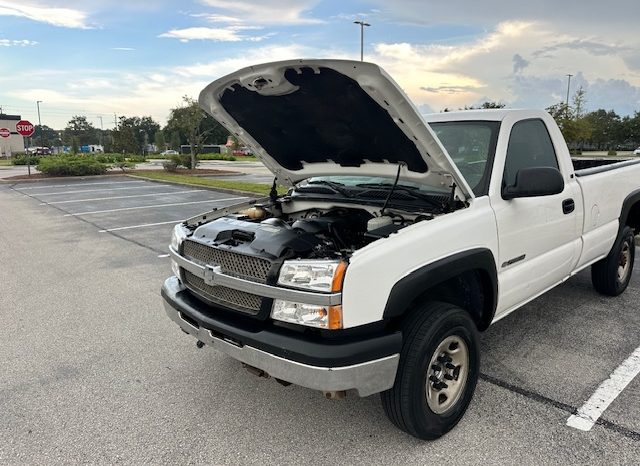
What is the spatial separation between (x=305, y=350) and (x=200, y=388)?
141 centimetres

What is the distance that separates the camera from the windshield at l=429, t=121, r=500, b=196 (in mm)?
3280

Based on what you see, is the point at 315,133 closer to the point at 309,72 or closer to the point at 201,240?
the point at 309,72

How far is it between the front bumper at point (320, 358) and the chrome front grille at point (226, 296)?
0.12m

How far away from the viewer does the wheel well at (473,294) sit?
10.0 ft

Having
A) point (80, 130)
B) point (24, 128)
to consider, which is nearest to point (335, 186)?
point (24, 128)

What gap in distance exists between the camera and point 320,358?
7.51ft

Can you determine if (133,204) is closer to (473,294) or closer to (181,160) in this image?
(473,294)

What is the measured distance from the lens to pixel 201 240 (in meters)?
3.09

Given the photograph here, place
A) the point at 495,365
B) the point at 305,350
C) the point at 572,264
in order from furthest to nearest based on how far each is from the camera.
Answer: the point at 572,264 < the point at 495,365 < the point at 305,350

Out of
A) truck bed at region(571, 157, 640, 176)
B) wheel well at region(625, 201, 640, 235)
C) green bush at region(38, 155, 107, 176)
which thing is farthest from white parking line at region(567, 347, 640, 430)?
green bush at region(38, 155, 107, 176)

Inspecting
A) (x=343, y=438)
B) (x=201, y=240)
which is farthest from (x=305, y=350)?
(x=201, y=240)

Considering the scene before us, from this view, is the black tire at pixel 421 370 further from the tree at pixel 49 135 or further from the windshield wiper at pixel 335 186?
the tree at pixel 49 135

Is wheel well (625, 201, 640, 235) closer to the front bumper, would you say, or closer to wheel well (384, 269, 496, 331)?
wheel well (384, 269, 496, 331)

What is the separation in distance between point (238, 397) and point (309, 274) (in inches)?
53.0
